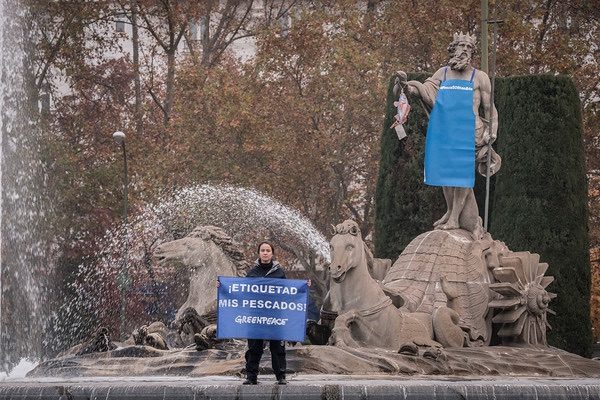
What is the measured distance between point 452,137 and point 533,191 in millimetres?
9037

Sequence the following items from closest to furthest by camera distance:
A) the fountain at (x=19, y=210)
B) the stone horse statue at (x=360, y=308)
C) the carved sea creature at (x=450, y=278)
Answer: the stone horse statue at (x=360, y=308), the carved sea creature at (x=450, y=278), the fountain at (x=19, y=210)

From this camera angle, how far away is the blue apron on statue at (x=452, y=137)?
80.3 ft

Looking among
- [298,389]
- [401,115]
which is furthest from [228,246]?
[298,389]

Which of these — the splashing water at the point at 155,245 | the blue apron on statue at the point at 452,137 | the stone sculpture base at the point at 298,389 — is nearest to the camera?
the stone sculpture base at the point at 298,389

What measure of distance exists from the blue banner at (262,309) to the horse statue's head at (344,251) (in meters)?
3.67

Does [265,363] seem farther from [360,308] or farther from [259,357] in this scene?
[360,308]

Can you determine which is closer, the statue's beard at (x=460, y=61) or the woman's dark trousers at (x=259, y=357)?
the woman's dark trousers at (x=259, y=357)

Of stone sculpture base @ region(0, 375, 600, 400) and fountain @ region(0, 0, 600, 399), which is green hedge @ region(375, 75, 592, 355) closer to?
fountain @ region(0, 0, 600, 399)

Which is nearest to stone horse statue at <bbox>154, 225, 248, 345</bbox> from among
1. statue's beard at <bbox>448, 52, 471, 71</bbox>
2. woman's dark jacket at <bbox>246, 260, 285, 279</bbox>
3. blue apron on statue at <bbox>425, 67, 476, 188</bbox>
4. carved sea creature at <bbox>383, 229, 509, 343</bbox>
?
carved sea creature at <bbox>383, 229, 509, 343</bbox>

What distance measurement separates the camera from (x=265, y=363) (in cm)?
1970

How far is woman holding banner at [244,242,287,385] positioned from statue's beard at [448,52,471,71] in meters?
7.12

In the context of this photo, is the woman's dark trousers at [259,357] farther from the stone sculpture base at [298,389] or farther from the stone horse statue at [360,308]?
the stone horse statue at [360,308]

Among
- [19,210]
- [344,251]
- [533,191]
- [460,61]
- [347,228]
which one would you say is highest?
[460,61]

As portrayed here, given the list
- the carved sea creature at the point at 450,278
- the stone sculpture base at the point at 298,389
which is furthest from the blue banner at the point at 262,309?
the carved sea creature at the point at 450,278
